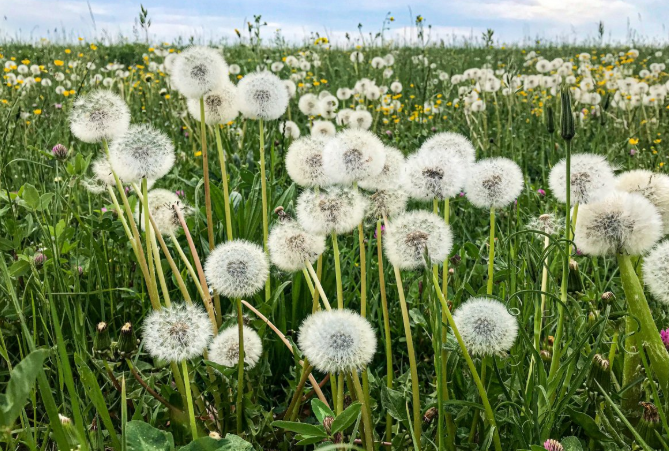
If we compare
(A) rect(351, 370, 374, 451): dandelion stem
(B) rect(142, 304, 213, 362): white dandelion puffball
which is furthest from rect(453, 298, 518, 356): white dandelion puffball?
(B) rect(142, 304, 213, 362): white dandelion puffball

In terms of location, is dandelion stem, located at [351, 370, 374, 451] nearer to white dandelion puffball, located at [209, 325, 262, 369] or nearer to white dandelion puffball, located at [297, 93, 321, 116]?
white dandelion puffball, located at [209, 325, 262, 369]

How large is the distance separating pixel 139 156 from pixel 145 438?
68cm

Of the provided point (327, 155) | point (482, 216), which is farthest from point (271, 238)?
point (482, 216)

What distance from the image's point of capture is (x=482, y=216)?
354 cm

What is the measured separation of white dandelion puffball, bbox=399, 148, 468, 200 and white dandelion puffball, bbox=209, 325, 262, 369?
61cm

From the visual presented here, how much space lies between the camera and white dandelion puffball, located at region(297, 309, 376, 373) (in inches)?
47.3

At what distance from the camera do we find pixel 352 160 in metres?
1.34

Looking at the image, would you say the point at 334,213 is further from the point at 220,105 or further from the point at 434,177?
the point at 220,105

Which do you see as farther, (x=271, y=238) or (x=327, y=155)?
(x=271, y=238)

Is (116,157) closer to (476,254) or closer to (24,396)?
(24,396)

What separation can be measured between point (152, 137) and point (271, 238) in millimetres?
419

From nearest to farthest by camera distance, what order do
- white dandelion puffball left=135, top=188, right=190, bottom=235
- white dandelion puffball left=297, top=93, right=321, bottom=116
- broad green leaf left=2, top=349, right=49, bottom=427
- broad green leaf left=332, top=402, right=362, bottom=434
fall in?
1. broad green leaf left=2, top=349, right=49, bottom=427
2. broad green leaf left=332, top=402, right=362, bottom=434
3. white dandelion puffball left=135, top=188, right=190, bottom=235
4. white dandelion puffball left=297, top=93, right=321, bottom=116

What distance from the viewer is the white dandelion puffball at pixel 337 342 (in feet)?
3.94

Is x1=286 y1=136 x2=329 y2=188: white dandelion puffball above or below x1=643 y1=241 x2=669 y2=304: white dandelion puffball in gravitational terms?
above
